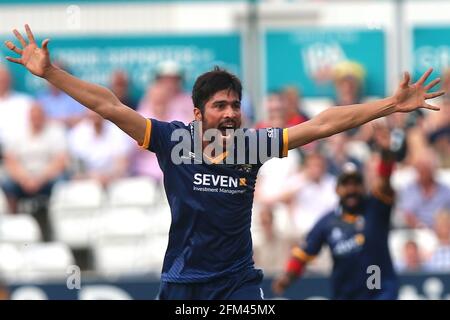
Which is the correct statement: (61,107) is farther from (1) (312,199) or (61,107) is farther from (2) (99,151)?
(1) (312,199)

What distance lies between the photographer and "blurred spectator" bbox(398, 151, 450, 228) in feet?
45.7

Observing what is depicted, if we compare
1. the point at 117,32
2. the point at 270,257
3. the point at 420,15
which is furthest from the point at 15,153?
the point at 420,15

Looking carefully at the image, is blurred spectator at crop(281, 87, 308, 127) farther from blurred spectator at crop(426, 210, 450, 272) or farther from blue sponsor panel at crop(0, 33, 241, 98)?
blurred spectator at crop(426, 210, 450, 272)

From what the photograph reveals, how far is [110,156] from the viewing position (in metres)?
14.4

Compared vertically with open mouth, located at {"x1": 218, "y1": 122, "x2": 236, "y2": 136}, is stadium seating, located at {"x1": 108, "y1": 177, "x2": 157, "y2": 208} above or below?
above

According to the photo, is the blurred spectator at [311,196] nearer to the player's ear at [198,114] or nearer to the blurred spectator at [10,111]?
the blurred spectator at [10,111]

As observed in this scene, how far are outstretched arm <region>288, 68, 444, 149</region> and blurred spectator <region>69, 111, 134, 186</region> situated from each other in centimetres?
688

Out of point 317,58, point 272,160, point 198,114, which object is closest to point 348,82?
point 317,58

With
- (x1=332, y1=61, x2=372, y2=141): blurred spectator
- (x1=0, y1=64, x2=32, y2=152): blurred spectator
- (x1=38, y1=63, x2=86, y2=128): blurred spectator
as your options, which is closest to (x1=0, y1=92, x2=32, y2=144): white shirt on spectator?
(x1=0, y1=64, x2=32, y2=152): blurred spectator

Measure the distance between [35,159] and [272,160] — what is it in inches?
106

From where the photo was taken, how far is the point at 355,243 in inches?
444

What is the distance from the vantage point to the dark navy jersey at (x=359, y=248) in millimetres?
11117
